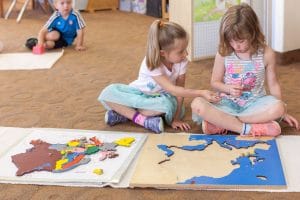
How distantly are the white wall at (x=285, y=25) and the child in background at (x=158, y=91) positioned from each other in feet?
2.73

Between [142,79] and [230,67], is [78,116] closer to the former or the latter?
[142,79]

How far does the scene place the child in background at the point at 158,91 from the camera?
58.9 inches

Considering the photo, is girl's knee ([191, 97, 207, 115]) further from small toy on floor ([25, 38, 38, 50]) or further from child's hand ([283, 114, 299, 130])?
small toy on floor ([25, 38, 38, 50])

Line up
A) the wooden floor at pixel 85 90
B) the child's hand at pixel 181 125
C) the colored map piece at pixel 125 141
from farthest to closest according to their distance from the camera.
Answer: the child's hand at pixel 181 125
the colored map piece at pixel 125 141
the wooden floor at pixel 85 90

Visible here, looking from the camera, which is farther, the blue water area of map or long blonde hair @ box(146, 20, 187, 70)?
long blonde hair @ box(146, 20, 187, 70)

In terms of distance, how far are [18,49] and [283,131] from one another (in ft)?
5.90

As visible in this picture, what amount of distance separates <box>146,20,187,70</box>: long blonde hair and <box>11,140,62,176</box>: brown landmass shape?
44 centimetres

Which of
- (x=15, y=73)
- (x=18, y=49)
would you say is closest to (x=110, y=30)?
(x=18, y=49)

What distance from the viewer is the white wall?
2.20 meters

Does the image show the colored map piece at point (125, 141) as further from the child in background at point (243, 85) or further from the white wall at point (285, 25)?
the white wall at point (285, 25)

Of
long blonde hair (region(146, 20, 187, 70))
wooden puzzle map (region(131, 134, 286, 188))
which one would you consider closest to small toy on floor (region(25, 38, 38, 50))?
long blonde hair (region(146, 20, 187, 70))

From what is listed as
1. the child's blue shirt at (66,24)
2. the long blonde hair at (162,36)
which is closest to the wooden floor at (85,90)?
the child's blue shirt at (66,24)

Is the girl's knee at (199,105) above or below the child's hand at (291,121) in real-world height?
above

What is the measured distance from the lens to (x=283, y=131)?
149 centimetres
